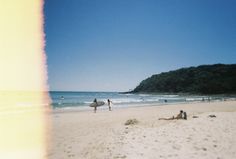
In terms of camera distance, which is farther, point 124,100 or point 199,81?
point 199,81

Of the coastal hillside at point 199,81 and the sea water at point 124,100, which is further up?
the coastal hillside at point 199,81

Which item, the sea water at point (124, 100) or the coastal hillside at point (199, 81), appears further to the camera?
the coastal hillside at point (199, 81)

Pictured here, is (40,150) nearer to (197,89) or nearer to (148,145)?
(148,145)

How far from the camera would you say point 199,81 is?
435 ft

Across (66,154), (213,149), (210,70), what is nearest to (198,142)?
(213,149)

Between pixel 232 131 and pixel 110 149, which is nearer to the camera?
pixel 110 149

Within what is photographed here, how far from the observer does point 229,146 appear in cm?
803

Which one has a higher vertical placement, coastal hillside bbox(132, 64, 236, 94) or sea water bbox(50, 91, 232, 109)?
coastal hillside bbox(132, 64, 236, 94)

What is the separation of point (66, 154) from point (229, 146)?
5.04 metres

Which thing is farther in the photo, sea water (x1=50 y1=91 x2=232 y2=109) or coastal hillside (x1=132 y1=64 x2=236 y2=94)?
coastal hillside (x1=132 y1=64 x2=236 y2=94)

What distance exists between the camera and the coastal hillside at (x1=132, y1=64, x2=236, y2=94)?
123 metres

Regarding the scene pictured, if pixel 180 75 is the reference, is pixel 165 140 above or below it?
below

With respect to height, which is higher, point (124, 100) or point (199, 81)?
point (199, 81)

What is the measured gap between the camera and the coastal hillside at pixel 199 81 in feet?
403
